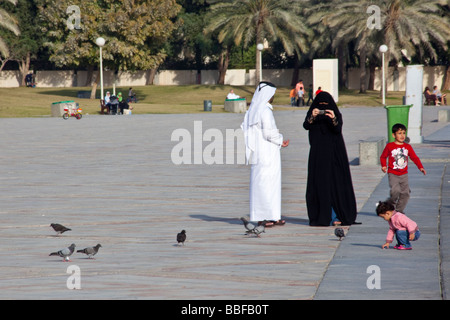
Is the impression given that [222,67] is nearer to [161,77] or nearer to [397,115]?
[161,77]

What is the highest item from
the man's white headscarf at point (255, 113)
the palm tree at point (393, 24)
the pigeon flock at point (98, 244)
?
the palm tree at point (393, 24)

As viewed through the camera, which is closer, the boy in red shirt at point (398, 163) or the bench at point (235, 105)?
the boy in red shirt at point (398, 163)

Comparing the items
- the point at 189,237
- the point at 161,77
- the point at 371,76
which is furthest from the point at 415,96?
the point at 161,77

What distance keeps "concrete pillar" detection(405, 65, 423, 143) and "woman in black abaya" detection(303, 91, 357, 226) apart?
12.0 meters

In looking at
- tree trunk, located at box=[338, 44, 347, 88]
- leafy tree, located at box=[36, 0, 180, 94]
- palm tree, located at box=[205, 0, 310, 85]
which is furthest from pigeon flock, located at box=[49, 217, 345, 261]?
tree trunk, located at box=[338, 44, 347, 88]

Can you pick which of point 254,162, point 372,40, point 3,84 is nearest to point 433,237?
point 254,162

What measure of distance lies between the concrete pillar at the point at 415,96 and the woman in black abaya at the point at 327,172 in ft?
39.3

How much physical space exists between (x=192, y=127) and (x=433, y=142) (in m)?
11.1

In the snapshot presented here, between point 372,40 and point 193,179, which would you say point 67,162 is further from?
point 372,40

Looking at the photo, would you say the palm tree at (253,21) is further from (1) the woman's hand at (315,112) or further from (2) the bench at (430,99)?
(1) the woman's hand at (315,112)

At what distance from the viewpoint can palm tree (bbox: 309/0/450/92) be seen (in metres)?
51.5

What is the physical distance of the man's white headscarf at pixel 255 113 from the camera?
9.18 metres

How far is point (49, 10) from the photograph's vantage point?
57.9 metres

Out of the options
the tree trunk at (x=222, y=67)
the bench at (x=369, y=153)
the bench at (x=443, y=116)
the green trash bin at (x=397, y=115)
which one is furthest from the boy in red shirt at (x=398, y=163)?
the tree trunk at (x=222, y=67)
